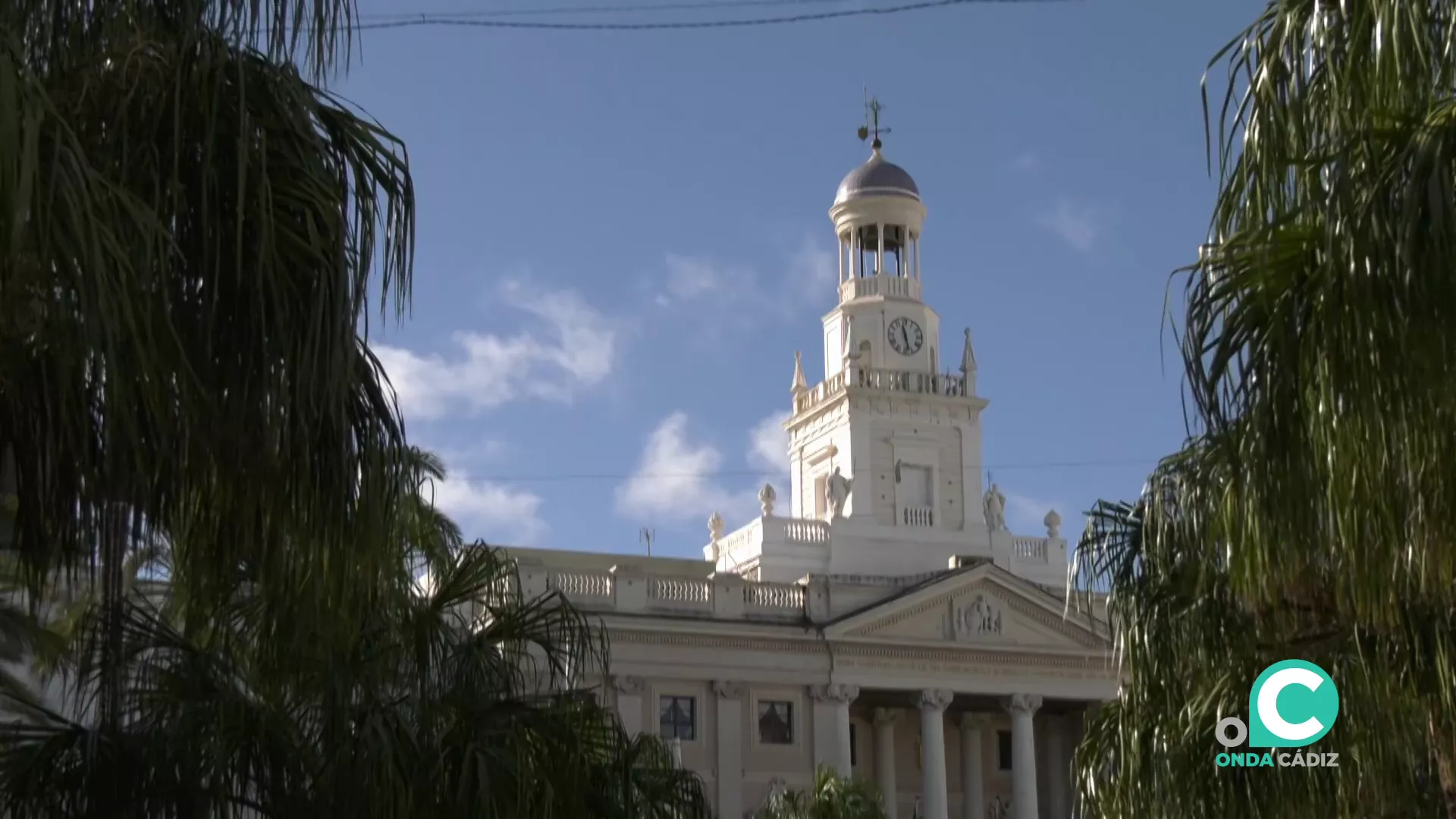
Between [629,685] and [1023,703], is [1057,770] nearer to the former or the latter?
[1023,703]

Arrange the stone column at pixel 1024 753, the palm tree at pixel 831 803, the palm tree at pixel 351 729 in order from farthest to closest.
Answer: the stone column at pixel 1024 753
the palm tree at pixel 831 803
the palm tree at pixel 351 729

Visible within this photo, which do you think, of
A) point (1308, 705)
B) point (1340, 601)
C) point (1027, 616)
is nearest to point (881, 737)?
point (1027, 616)

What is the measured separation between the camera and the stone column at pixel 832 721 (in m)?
57.4

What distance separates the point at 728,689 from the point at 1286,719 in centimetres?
4171

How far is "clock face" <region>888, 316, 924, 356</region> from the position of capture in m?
67.0

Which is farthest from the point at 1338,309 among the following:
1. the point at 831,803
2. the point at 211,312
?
the point at 831,803

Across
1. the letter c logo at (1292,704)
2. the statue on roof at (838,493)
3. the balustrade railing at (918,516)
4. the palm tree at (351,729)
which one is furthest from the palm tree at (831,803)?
the letter c logo at (1292,704)

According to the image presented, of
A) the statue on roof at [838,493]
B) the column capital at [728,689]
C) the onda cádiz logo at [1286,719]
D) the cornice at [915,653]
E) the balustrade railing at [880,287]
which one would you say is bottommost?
the onda cádiz logo at [1286,719]

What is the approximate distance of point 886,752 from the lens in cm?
6078

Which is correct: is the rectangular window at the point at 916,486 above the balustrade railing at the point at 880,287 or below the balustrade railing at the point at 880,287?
below

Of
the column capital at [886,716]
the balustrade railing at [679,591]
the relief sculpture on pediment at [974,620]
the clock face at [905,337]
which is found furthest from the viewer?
the clock face at [905,337]

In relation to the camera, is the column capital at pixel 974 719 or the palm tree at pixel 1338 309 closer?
the palm tree at pixel 1338 309

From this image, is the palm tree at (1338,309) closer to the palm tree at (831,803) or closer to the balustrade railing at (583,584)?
the palm tree at (831,803)

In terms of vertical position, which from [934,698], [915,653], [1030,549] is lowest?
[934,698]
